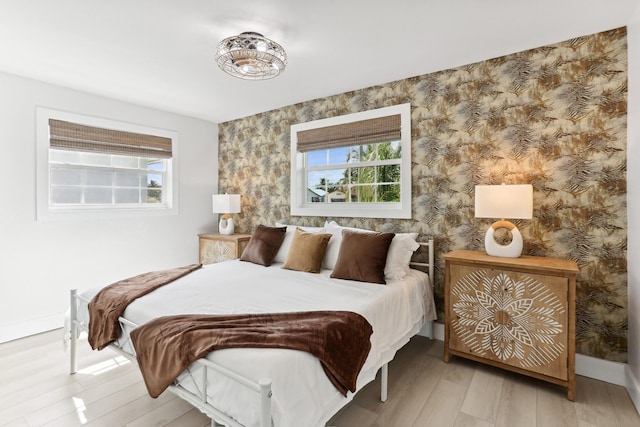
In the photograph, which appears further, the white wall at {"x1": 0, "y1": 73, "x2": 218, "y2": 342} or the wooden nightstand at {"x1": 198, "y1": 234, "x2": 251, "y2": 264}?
the wooden nightstand at {"x1": 198, "y1": 234, "x2": 251, "y2": 264}

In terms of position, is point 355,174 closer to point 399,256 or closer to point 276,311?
point 399,256

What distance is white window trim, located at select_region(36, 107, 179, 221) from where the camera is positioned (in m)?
3.27

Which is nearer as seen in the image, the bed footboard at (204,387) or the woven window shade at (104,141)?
the bed footboard at (204,387)

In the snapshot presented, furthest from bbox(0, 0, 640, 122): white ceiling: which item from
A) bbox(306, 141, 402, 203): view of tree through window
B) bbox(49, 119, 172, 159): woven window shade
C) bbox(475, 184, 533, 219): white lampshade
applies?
bbox(475, 184, 533, 219): white lampshade

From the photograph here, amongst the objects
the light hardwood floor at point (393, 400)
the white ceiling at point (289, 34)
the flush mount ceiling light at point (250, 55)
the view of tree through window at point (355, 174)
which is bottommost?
the light hardwood floor at point (393, 400)

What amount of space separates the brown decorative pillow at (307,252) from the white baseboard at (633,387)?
7.67 ft

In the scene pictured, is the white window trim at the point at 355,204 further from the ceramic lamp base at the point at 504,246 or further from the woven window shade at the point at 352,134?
the ceramic lamp base at the point at 504,246

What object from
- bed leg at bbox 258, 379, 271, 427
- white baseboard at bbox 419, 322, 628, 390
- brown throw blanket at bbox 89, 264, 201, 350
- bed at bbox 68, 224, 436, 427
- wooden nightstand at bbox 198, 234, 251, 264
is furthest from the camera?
wooden nightstand at bbox 198, 234, 251, 264

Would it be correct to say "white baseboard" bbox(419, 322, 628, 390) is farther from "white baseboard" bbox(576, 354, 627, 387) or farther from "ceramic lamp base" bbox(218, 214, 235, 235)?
"ceramic lamp base" bbox(218, 214, 235, 235)

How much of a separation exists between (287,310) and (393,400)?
0.95 metres

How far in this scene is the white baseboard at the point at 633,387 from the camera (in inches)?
79.0

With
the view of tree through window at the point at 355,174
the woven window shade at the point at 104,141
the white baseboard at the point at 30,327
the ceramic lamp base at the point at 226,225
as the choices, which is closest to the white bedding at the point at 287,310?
the view of tree through window at the point at 355,174

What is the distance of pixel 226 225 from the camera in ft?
15.0

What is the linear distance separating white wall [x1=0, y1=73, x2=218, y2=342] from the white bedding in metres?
1.44
